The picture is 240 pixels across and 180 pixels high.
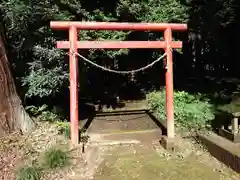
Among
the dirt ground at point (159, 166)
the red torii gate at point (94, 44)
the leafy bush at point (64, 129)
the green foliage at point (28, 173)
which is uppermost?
the red torii gate at point (94, 44)

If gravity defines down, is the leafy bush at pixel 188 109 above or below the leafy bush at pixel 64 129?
above

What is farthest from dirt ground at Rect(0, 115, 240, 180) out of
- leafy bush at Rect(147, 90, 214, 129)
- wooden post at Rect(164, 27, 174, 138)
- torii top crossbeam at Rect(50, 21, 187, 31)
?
torii top crossbeam at Rect(50, 21, 187, 31)

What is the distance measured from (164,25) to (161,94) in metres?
3.81

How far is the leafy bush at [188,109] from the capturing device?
6793 mm

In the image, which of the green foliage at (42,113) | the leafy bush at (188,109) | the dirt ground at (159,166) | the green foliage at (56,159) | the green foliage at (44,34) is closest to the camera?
the dirt ground at (159,166)

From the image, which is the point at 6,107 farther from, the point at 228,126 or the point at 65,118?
the point at 228,126

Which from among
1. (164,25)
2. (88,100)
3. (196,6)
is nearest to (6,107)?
(164,25)

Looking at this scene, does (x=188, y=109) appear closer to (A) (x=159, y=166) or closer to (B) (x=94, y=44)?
(A) (x=159, y=166)

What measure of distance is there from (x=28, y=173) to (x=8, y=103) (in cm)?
197

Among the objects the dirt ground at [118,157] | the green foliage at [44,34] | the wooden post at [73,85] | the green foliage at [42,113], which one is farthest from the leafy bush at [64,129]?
the green foliage at [44,34]

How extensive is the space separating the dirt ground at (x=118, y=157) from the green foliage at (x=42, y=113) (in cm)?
35

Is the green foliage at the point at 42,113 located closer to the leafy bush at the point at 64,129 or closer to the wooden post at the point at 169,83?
the leafy bush at the point at 64,129

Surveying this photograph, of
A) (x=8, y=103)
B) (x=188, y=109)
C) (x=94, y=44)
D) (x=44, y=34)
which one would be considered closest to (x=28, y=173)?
(x=8, y=103)

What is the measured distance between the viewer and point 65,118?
24.7 ft
